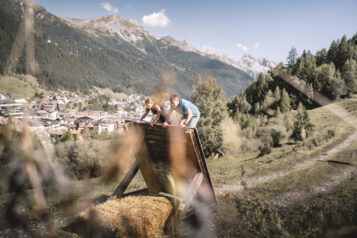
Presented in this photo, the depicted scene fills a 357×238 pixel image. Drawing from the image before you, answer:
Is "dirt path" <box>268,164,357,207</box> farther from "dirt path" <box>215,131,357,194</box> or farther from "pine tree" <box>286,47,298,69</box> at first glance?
"pine tree" <box>286,47,298,69</box>

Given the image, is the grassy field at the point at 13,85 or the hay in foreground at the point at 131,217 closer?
the grassy field at the point at 13,85

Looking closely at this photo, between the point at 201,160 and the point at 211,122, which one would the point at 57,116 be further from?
the point at 201,160


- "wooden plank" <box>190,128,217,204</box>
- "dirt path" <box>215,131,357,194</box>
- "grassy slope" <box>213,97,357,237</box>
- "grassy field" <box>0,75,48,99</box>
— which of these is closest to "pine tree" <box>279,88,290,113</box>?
"dirt path" <box>215,131,357,194</box>

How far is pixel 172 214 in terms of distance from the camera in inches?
198

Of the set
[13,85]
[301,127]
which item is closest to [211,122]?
[301,127]

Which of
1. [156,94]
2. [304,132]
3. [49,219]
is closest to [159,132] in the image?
[156,94]

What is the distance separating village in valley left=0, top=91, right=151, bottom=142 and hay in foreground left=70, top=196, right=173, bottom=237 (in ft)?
6.21

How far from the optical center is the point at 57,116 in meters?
80.3

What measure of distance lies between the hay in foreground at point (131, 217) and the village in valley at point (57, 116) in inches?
74.6

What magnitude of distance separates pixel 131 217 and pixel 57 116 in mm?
87668

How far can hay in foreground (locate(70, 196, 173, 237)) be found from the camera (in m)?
4.38

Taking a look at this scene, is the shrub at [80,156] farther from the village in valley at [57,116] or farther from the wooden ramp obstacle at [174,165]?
the wooden ramp obstacle at [174,165]

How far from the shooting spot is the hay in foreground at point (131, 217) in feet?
14.4

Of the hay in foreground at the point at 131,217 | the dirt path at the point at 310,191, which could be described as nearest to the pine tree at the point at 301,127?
the dirt path at the point at 310,191
